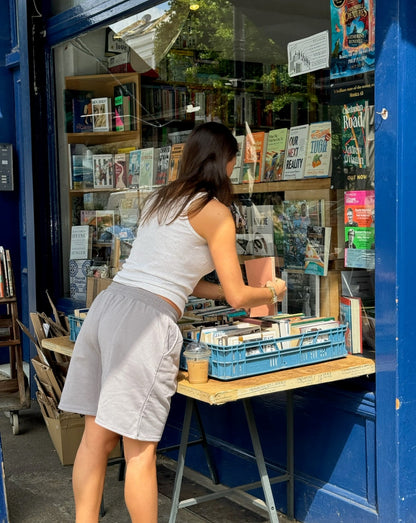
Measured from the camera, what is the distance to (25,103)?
575cm

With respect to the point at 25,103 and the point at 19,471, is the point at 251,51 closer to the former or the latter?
the point at 25,103

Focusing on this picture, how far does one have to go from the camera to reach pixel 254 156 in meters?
4.21

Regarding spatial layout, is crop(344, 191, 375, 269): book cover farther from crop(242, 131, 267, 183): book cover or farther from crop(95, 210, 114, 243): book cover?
crop(95, 210, 114, 243): book cover

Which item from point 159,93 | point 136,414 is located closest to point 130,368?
point 136,414

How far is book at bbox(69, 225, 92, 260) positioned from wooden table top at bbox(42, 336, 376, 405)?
8.76ft

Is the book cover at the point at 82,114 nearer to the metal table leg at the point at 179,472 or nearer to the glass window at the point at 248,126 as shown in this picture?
the glass window at the point at 248,126

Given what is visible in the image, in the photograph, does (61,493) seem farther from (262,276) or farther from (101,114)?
(101,114)

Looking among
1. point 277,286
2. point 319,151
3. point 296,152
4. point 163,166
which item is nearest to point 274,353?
point 277,286

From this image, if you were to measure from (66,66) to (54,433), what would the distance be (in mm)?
2678

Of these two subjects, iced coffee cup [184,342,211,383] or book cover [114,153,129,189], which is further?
book cover [114,153,129,189]

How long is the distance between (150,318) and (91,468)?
70 cm

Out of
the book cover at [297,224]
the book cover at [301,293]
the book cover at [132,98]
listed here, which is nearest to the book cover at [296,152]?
the book cover at [297,224]

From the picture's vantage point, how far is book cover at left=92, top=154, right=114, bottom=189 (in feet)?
17.6

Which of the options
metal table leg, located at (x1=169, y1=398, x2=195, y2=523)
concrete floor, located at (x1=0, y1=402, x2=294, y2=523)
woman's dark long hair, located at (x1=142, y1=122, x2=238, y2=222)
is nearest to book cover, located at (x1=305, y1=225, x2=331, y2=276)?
woman's dark long hair, located at (x1=142, y1=122, x2=238, y2=222)
